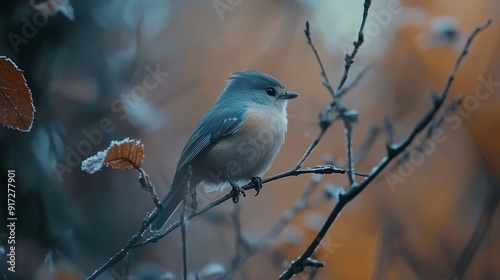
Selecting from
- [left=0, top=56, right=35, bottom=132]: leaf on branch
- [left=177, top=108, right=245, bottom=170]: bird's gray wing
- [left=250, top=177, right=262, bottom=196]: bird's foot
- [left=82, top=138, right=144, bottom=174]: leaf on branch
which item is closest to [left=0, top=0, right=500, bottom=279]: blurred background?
[left=250, top=177, right=262, bottom=196]: bird's foot

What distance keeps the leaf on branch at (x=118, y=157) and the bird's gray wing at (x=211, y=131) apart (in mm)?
1282

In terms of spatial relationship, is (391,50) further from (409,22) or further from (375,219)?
(375,219)

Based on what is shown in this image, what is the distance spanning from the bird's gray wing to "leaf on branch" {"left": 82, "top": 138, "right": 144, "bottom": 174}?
1282 millimetres

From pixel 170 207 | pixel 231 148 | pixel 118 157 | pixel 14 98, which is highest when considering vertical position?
pixel 14 98

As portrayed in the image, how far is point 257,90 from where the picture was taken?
368 cm

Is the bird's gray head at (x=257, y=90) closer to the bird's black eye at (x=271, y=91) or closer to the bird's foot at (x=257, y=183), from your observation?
the bird's black eye at (x=271, y=91)

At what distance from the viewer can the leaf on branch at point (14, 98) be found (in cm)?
141

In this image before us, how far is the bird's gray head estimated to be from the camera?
3.59m

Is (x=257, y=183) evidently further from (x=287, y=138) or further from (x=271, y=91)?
(x=287, y=138)

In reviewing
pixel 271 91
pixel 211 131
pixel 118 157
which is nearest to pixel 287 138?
pixel 271 91

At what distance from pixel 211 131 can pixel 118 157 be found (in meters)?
1.51

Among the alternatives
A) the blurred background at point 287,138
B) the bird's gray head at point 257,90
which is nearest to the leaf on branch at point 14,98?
the blurred background at point 287,138

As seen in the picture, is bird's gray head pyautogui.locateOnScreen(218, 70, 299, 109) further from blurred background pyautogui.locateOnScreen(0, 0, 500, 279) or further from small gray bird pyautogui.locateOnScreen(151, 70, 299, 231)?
blurred background pyautogui.locateOnScreen(0, 0, 500, 279)

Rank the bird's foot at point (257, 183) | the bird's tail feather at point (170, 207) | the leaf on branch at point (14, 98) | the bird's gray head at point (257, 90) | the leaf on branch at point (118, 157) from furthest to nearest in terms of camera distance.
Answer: the bird's gray head at point (257, 90), the bird's foot at point (257, 183), the bird's tail feather at point (170, 207), the leaf on branch at point (118, 157), the leaf on branch at point (14, 98)
